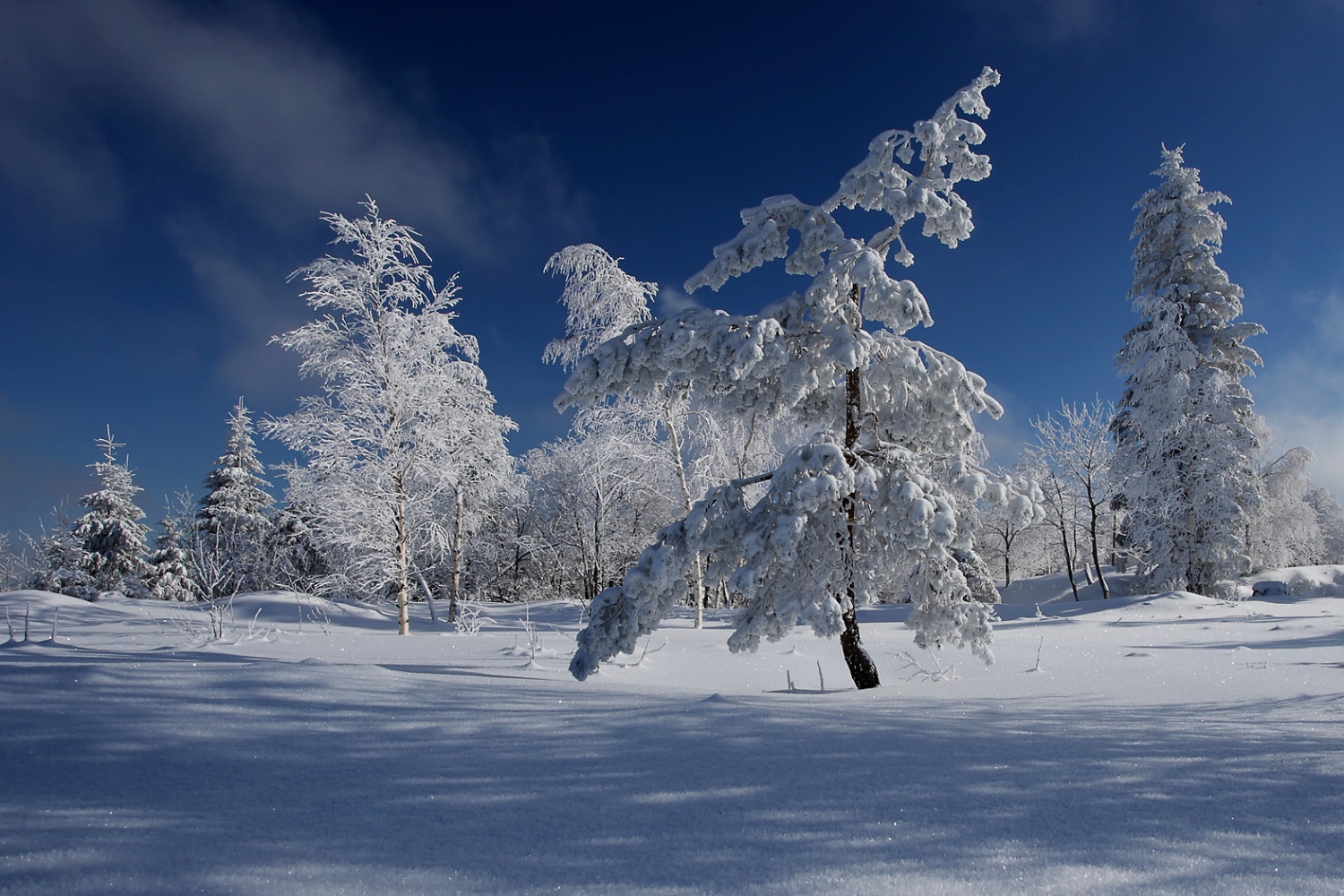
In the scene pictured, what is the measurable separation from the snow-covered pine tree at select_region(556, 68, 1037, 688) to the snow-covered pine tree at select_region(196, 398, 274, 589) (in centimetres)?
3097

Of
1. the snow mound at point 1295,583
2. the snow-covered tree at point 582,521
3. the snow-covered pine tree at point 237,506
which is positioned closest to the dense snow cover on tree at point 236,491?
the snow-covered pine tree at point 237,506

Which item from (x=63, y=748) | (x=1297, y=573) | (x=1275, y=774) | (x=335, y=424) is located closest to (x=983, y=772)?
(x=1275, y=774)

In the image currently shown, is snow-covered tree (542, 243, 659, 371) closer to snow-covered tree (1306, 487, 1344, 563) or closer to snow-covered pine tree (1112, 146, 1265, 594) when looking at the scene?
snow-covered pine tree (1112, 146, 1265, 594)

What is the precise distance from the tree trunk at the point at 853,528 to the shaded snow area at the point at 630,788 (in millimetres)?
1383

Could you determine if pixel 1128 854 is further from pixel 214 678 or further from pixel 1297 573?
pixel 1297 573

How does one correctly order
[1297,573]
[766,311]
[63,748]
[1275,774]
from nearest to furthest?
[1275,774], [63,748], [766,311], [1297,573]

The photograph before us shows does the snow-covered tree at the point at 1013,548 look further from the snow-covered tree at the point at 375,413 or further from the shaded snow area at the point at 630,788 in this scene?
the shaded snow area at the point at 630,788

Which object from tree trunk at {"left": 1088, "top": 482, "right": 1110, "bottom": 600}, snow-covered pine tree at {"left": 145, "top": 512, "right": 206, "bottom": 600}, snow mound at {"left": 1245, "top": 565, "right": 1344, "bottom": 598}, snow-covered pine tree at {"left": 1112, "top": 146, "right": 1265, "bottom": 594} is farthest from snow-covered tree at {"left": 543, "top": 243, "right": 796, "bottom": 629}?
snow-covered pine tree at {"left": 145, "top": 512, "right": 206, "bottom": 600}

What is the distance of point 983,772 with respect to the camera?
8.70 ft

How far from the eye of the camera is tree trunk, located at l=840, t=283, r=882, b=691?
606 cm

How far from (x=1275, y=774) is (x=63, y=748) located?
16.2 feet

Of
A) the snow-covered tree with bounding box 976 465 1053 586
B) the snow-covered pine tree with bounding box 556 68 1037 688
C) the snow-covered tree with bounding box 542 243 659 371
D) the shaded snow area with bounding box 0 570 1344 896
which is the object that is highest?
the snow-covered tree with bounding box 542 243 659 371

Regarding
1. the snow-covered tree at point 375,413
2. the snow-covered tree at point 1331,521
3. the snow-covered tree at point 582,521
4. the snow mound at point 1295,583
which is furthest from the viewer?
the snow-covered tree at point 1331,521

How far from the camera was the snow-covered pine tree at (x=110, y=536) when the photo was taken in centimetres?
2986
